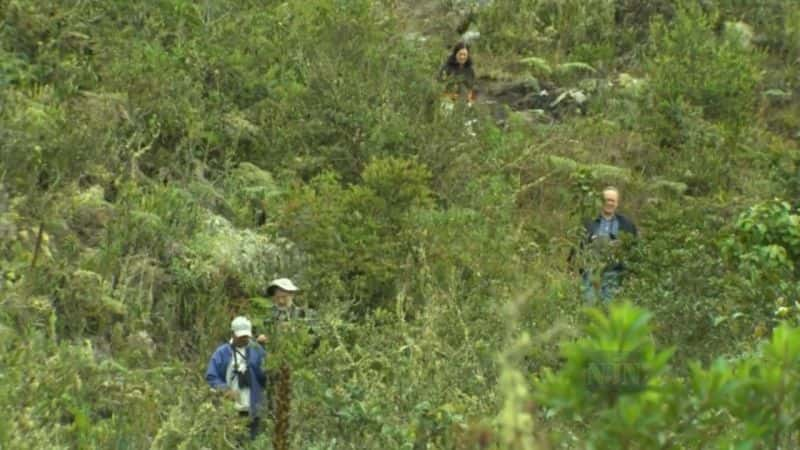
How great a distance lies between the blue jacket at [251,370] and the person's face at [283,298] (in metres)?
1.30

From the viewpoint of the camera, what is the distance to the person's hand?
972 centimetres

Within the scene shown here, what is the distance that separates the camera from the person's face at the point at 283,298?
11.7m

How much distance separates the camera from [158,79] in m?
15.7

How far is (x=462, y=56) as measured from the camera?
18.6 meters

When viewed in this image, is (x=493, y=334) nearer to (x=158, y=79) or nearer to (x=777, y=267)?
(x=777, y=267)

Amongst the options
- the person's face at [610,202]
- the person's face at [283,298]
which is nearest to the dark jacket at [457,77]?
the person's face at [610,202]

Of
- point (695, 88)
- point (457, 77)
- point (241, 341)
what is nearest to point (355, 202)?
point (241, 341)

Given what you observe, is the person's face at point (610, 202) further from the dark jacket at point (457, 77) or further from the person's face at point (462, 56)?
the person's face at point (462, 56)

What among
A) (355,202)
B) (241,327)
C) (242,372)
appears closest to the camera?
(242,372)

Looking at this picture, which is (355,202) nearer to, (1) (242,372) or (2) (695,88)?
(1) (242,372)

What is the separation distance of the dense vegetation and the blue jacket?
21 centimetres

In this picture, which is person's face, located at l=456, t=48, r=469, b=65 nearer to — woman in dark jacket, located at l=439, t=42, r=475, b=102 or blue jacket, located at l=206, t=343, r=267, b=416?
woman in dark jacket, located at l=439, t=42, r=475, b=102

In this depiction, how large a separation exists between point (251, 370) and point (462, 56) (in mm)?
9071

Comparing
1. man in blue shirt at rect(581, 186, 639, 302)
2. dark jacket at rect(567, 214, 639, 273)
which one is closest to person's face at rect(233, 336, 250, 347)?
man in blue shirt at rect(581, 186, 639, 302)
